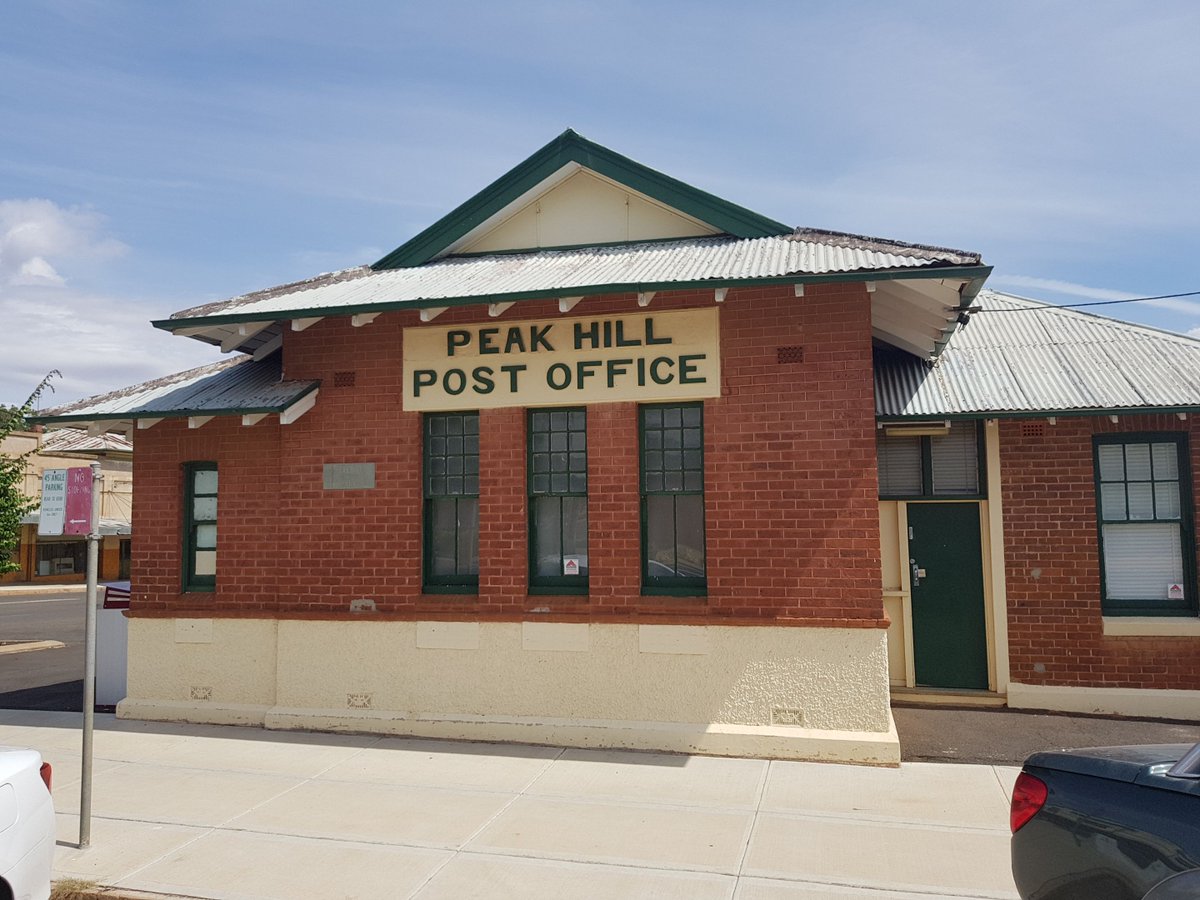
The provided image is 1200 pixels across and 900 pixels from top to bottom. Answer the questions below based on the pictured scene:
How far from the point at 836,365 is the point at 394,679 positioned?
508 cm

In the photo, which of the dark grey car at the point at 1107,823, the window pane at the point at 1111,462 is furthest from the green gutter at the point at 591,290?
the dark grey car at the point at 1107,823

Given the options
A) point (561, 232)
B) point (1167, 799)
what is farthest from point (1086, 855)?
point (561, 232)

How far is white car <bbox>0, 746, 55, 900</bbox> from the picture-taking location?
404cm

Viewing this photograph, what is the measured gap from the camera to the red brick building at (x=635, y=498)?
7805 mm

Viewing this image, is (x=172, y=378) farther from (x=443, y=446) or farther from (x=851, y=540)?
(x=851, y=540)

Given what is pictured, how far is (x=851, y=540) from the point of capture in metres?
7.69

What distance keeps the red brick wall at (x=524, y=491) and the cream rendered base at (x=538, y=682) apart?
0.22m

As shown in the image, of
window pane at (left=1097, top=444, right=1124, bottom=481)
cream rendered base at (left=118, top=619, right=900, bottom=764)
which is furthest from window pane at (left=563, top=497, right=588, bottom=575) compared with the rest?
window pane at (left=1097, top=444, right=1124, bottom=481)

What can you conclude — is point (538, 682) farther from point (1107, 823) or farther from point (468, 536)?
point (1107, 823)

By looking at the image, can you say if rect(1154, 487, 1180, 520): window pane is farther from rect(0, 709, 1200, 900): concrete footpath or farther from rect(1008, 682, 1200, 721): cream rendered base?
rect(0, 709, 1200, 900): concrete footpath

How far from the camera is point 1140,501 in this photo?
29.7ft

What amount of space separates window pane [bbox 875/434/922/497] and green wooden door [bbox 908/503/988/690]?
293mm

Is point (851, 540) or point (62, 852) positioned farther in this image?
point (851, 540)

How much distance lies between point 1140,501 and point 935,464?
1.98m
